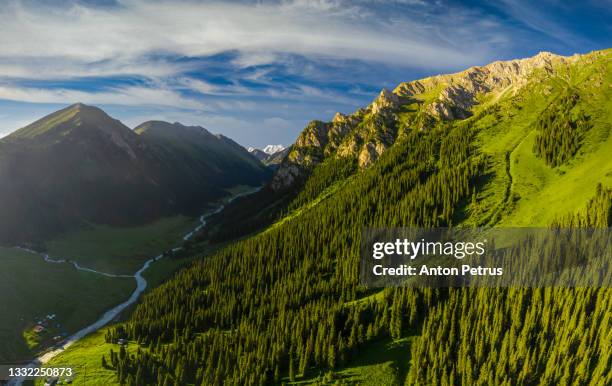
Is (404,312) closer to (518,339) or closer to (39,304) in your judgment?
(518,339)

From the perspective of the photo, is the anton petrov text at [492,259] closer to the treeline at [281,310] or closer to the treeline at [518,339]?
the treeline at [518,339]

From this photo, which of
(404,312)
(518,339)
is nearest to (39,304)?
(404,312)

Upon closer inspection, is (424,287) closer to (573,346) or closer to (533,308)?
(533,308)

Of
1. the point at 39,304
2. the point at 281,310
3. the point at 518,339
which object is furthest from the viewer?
the point at 39,304

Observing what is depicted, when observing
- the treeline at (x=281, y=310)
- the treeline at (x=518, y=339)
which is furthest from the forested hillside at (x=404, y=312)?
the treeline at (x=281, y=310)

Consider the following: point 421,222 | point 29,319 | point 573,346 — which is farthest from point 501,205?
point 29,319

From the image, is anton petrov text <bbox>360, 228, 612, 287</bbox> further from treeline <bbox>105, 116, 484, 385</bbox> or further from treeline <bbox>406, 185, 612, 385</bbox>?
treeline <bbox>105, 116, 484, 385</bbox>
